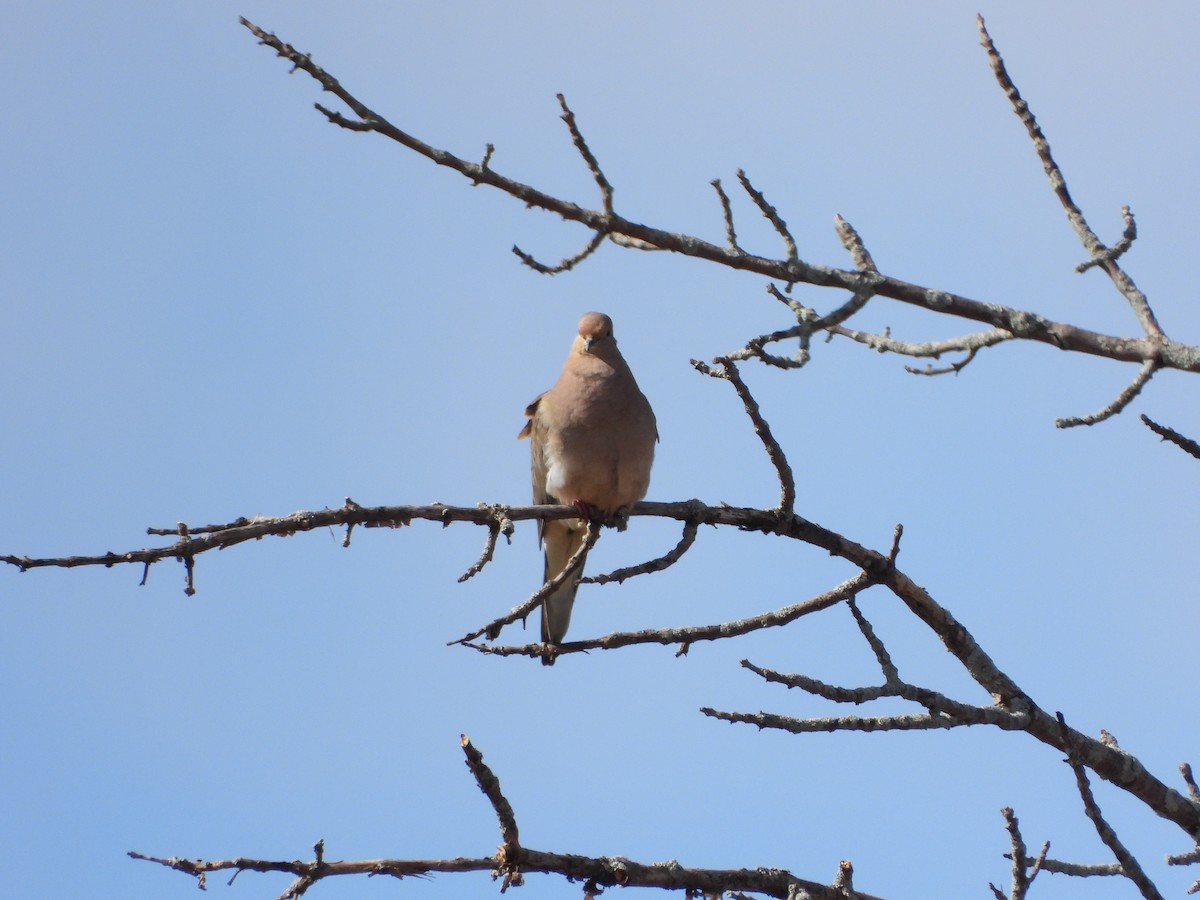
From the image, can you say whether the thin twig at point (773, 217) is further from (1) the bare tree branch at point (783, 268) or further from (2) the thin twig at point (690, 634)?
(2) the thin twig at point (690, 634)

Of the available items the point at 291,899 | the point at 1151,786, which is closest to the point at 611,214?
the point at 291,899

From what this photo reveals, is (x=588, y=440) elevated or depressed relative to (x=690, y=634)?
elevated

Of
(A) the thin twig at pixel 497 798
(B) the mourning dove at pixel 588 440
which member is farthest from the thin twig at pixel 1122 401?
(B) the mourning dove at pixel 588 440

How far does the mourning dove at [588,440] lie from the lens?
6504 millimetres

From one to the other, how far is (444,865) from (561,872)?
39 cm

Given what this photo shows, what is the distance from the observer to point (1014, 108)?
3.36m

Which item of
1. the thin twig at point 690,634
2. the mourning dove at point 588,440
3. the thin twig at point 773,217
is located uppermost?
the mourning dove at point 588,440

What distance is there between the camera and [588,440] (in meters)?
6.53

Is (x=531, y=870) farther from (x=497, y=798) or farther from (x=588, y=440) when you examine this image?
(x=588, y=440)

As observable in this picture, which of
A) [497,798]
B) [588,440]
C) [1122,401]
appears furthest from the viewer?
[588,440]

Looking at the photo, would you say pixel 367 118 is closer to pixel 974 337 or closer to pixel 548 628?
pixel 974 337

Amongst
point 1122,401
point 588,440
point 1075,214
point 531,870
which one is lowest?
point 531,870

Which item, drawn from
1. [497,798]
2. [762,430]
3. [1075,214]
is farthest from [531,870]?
[1075,214]

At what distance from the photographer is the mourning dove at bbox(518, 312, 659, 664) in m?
6.50
